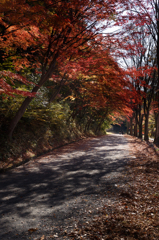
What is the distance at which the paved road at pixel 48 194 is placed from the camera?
3.25 metres

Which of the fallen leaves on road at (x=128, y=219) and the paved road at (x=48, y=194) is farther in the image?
the paved road at (x=48, y=194)

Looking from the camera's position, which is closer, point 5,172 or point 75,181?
point 75,181

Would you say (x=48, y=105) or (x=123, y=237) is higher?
(x=48, y=105)

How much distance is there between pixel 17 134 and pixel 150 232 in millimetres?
7483

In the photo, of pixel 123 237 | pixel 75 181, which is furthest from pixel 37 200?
pixel 123 237

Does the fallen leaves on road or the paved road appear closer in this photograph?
the fallen leaves on road

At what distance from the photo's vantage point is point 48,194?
4.69 m

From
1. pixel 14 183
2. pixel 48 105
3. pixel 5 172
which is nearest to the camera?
pixel 14 183

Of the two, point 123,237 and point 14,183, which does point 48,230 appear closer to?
point 123,237

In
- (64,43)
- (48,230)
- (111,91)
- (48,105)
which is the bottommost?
(48,230)

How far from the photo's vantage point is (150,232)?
118 inches

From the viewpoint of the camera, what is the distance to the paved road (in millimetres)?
3254

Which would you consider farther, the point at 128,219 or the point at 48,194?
the point at 48,194

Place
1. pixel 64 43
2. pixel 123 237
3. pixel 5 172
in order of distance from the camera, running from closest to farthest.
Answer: pixel 123 237 → pixel 5 172 → pixel 64 43
